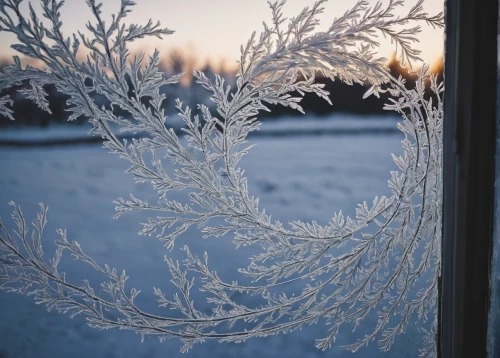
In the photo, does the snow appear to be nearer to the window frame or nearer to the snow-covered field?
the snow-covered field

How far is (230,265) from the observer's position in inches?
32.8

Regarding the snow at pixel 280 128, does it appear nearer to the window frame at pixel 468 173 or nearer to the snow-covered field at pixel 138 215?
the snow-covered field at pixel 138 215

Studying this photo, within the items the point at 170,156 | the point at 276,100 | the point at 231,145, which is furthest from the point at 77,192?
the point at 276,100

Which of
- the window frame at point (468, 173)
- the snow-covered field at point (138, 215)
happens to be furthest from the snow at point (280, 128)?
the window frame at point (468, 173)

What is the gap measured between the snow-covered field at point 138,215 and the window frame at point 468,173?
0.10 meters

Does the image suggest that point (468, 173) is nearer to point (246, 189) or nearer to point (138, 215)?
point (246, 189)

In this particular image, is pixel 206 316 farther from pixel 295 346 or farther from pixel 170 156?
pixel 170 156

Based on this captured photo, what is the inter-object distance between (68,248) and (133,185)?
0.17 meters

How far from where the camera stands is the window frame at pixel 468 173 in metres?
0.72

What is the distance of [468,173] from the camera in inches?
29.5

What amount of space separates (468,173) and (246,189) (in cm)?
41

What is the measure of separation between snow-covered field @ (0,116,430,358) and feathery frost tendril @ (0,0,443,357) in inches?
1.2

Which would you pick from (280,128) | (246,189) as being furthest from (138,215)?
(280,128)

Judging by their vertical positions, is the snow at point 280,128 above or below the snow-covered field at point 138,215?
above
